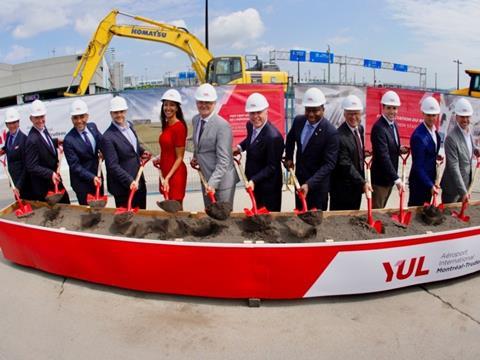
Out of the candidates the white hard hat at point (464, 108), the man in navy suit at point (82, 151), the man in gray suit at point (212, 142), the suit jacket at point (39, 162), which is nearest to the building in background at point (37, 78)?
the suit jacket at point (39, 162)

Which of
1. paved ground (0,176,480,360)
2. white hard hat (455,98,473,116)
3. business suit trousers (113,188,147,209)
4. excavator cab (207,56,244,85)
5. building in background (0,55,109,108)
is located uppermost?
building in background (0,55,109,108)

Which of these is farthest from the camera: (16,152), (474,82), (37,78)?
(37,78)

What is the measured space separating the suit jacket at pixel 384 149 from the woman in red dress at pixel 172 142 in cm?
185

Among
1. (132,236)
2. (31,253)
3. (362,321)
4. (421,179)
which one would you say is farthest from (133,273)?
(421,179)

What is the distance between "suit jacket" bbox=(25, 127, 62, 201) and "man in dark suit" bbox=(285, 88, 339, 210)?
8.49 feet

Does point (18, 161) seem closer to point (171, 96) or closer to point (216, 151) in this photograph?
point (171, 96)

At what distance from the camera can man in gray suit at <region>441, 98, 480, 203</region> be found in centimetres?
418

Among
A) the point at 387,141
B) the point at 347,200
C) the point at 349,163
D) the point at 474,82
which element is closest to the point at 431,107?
the point at 387,141

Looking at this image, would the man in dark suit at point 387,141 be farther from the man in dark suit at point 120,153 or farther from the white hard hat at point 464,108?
the man in dark suit at point 120,153

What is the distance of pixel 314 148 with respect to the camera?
12.5 ft

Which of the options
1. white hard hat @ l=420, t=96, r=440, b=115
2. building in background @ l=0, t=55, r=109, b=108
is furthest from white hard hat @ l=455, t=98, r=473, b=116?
building in background @ l=0, t=55, r=109, b=108

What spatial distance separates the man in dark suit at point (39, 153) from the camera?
447 centimetres

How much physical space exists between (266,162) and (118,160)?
4.69 ft

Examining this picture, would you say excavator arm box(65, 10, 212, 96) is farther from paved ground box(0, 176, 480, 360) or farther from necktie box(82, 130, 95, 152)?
paved ground box(0, 176, 480, 360)
